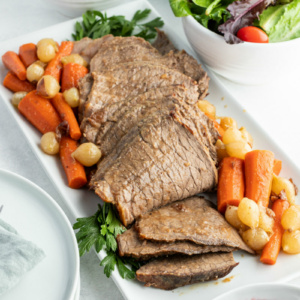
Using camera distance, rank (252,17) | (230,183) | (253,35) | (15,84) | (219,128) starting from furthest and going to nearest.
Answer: (15,84), (252,17), (253,35), (219,128), (230,183)

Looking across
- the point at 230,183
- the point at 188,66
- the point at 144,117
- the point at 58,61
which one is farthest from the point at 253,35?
the point at 58,61

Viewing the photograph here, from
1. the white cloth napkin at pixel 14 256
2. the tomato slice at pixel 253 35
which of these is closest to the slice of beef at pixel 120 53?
the tomato slice at pixel 253 35

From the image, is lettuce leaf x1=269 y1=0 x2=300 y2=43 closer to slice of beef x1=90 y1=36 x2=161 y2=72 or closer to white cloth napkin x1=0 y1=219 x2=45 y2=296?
slice of beef x1=90 y1=36 x2=161 y2=72

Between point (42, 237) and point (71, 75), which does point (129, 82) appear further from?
point (42, 237)

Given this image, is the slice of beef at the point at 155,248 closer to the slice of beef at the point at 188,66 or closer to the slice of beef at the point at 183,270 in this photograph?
the slice of beef at the point at 183,270

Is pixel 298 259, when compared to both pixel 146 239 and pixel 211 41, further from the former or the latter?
pixel 211 41

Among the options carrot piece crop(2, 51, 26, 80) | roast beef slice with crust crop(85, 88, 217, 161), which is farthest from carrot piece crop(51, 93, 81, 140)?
carrot piece crop(2, 51, 26, 80)
